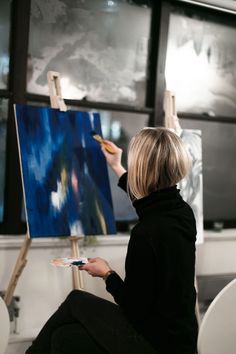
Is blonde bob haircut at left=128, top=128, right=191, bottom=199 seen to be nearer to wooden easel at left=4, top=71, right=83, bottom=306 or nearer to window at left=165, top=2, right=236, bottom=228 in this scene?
wooden easel at left=4, top=71, right=83, bottom=306

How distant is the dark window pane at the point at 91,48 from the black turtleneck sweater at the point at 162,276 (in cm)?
119

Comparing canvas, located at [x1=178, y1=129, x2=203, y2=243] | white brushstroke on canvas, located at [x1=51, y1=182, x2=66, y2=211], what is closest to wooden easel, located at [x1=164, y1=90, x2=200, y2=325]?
canvas, located at [x1=178, y1=129, x2=203, y2=243]

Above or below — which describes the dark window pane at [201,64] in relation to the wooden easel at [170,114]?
above

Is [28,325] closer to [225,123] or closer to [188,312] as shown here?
[188,312]

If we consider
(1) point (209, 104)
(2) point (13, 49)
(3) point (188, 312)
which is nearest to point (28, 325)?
(3) point (188, 312)

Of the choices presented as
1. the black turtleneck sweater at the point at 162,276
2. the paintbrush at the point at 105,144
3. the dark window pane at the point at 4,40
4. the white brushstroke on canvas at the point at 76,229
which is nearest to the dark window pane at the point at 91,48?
the dark window pane at the point at 4,40

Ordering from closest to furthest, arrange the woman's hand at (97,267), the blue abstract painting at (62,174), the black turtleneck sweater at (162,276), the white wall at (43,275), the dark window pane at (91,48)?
the black turtleneck sweater at (162,276) → the woman's hand at (97,267) → the blue abstract painting at (62,174) → the white wall at (43,275) → the dark window pane at (91,48)

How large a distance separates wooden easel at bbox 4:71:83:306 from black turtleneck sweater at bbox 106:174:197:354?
0.47 metres

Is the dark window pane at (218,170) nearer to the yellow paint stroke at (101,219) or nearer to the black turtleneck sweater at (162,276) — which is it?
the yellow paint stroke at (101,219)

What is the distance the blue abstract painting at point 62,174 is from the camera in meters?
1.72

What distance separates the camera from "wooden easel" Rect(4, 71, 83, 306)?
177 cm

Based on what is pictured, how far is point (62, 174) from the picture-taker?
178 cm

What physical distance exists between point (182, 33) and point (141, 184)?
1595 millimetres

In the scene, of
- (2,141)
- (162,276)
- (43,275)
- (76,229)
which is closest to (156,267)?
(162,276)
